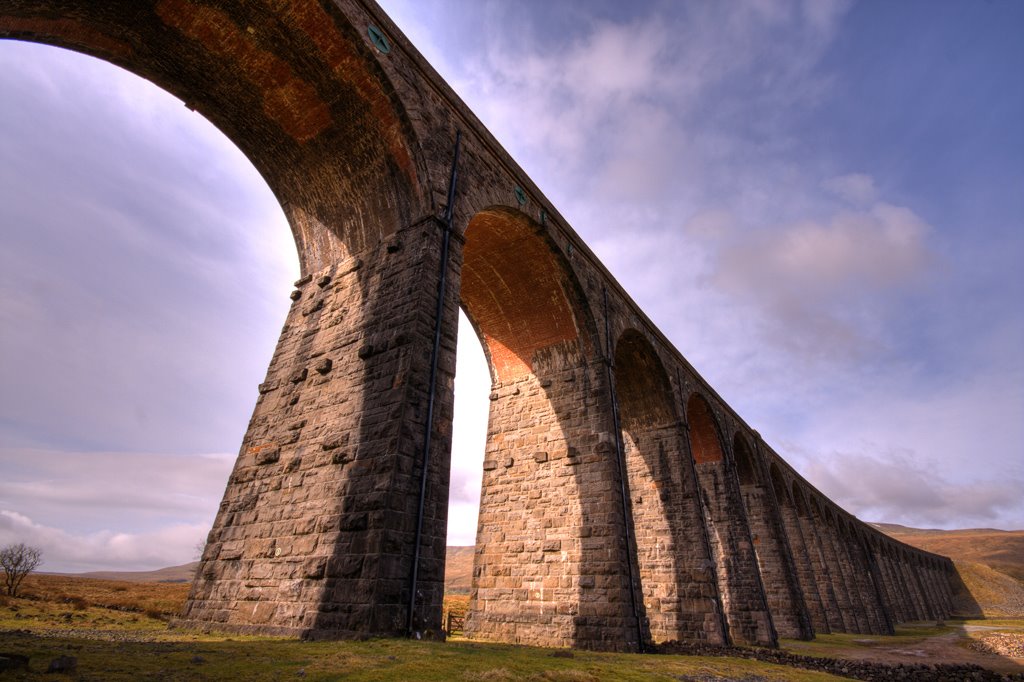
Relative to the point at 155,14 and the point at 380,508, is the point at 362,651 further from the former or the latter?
the point at 155,14

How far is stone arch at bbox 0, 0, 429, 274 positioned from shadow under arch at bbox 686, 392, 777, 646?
13.5 metres

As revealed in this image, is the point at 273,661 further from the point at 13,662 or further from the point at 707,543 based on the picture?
the point at 707,543

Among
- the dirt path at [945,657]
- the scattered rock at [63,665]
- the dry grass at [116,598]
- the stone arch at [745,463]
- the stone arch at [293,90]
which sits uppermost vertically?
the stone arch at [293,90]

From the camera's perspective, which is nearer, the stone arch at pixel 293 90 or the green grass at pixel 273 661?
the green grass at pixel 273 661

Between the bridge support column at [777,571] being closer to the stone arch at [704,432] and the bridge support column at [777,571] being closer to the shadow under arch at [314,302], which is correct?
the stone arch at [704,432]

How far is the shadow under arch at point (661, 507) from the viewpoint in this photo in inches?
540

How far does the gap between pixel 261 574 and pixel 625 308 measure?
481 inches

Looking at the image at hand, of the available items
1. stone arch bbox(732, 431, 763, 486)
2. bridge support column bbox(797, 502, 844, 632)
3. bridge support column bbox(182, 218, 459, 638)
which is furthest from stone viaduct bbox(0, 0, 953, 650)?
bridge support column bbox(797, 502, 844, 632)

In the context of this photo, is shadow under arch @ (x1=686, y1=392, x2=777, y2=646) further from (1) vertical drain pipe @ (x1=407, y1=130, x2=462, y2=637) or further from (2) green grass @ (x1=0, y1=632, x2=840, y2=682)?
(2) green grass @ (x1=0, y1=632, x2=840, y2=682)

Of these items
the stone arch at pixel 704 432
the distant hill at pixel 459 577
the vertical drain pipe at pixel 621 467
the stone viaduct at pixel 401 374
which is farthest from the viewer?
the distant hill at pixel 459 577

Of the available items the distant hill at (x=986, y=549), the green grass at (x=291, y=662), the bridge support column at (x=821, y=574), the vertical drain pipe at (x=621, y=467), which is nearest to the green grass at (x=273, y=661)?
the green grass at (x=291, y=662)

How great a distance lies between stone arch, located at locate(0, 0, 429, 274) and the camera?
24.5 feet

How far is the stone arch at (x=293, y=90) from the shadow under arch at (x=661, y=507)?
833 cm

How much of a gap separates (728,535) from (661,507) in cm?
404
